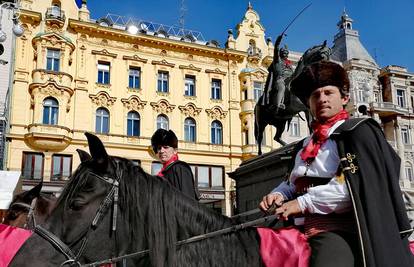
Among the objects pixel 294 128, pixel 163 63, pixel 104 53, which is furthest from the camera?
pixel 294 128

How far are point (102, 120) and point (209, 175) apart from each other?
839 centimetres

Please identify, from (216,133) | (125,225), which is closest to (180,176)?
(125,225)

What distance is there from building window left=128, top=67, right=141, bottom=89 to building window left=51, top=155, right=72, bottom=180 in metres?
6.79

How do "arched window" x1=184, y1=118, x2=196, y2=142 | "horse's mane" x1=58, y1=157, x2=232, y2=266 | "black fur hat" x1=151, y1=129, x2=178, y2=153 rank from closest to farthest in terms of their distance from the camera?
1. "horse's mane" x1=58, y1=157, x2=232, y2=266
2. "black fur hat" x1=151, y1=129, x2=178, y2=153
3. "arched window" x1=184, y1=118, x2=196, y2=142

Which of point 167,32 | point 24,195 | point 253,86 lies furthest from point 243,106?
point 24,195

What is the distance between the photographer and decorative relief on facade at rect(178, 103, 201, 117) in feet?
98.1

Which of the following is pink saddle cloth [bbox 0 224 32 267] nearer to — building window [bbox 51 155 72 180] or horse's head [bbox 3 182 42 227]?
horse's head [bbox 3 182 42 227]

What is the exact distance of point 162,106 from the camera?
96.5ft

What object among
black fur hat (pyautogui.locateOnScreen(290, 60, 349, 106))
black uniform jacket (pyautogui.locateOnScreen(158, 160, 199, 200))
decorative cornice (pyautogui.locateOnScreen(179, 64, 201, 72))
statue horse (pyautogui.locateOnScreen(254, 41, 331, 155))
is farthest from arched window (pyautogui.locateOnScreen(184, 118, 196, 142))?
black fur hat (pyautogui.locateOnScreen(290, 60, 349, 106))

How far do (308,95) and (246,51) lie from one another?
31.0m

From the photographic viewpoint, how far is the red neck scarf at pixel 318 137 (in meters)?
2.49

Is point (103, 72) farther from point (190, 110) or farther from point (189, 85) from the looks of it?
point (190, 110)

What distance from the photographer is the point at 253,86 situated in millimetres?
31984

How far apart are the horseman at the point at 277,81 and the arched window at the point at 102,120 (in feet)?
64.8
